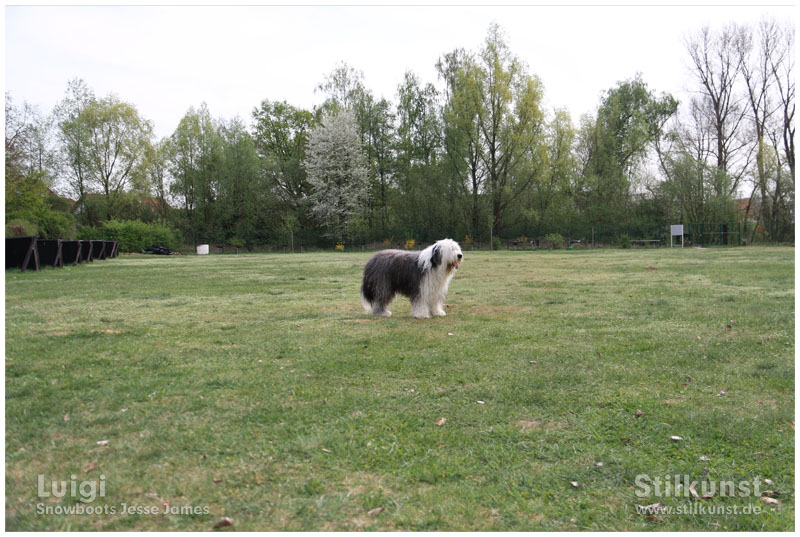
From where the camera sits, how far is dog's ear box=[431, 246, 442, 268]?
7.71 m

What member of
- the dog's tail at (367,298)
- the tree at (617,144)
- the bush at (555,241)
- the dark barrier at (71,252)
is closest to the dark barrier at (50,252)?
the dark barrier at (71,252)

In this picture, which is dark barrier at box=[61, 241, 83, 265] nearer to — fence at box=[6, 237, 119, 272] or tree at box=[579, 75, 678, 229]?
fence at box=[6, 237, 119, 272]

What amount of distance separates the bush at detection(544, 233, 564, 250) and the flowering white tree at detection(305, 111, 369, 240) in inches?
613

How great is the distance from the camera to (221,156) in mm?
43531

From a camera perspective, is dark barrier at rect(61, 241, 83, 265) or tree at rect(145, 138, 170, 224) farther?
tree at rect(145, 138, 170, 224)

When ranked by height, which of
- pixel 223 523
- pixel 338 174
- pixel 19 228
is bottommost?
pixel 223 523

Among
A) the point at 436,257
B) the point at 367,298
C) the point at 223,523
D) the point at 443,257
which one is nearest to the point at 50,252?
the point at 367,298

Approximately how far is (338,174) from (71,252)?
24.6 meters

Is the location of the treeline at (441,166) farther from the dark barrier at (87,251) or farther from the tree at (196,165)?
the dark barrier at (87,251)

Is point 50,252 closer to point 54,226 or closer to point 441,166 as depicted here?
point 54,226

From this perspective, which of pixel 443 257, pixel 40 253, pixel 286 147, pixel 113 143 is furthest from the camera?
pixel 286 147

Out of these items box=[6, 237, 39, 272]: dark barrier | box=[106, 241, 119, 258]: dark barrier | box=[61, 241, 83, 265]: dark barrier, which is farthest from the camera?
box=[106, 241, 119, 258]: dark barrier

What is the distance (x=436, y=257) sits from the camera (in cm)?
775

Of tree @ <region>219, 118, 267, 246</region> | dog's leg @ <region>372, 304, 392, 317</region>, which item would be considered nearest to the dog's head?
dog's leg @ <region>372, 304, 392, 317</region>
